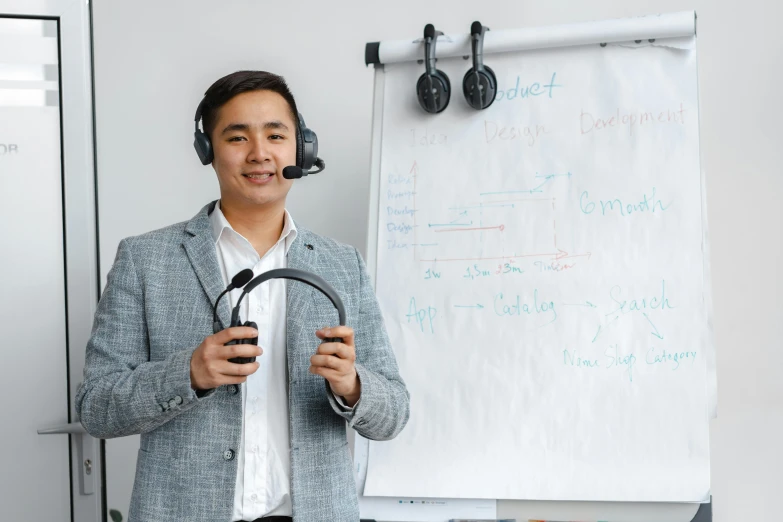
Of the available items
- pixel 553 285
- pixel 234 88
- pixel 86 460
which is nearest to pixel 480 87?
pixel 553 285

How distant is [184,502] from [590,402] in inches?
34.2

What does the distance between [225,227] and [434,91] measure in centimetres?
66

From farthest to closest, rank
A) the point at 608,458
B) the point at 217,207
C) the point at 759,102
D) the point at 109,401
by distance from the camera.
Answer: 1. the point at 759,102
2. the point at 608,458
3. the point at 217,207
4. the point at 109,401

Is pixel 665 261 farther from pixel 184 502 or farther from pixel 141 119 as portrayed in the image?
pixel 141 119

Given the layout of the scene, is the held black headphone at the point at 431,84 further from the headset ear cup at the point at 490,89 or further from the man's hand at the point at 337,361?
the man's hand at the point at 337,361

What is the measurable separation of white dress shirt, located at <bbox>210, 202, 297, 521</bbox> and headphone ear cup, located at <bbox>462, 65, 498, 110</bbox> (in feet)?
1.95

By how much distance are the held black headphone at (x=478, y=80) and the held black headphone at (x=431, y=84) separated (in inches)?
2.0

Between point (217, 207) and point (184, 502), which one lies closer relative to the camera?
point (184, 502)

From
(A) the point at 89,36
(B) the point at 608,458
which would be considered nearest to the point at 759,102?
(B) the point at 608,458

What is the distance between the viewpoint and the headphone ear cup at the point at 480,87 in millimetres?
1635

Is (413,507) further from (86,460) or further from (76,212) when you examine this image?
(76,212)

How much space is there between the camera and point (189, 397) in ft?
3.50

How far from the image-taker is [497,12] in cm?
201

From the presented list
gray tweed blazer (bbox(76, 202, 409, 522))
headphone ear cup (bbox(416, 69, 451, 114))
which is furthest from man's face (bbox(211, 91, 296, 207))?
headphone ear cup (bbox(416, 69, 451, 114))
